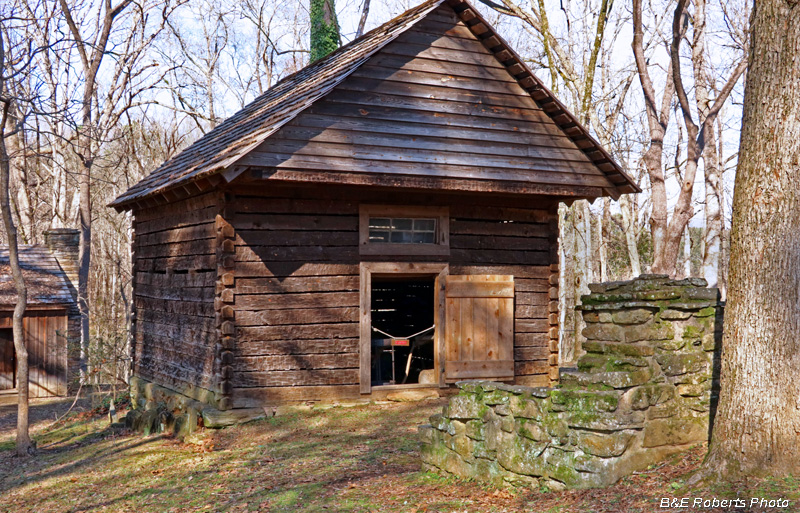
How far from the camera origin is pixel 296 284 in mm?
11273

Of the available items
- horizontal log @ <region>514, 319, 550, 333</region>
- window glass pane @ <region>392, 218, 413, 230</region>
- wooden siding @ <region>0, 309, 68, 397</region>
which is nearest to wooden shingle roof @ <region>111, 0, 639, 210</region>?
window glass pane @ <region>392, 218, 413, 230</region>

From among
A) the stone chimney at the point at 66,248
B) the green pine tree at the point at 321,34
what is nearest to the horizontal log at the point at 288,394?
the green pine tree at the point at 321,34

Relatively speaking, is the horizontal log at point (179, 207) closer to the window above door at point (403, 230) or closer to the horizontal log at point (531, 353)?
the window above door at point (403, 230)

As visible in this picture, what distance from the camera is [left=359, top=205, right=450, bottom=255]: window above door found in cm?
1163

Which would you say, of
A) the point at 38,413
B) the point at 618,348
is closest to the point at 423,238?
the point at 618,348

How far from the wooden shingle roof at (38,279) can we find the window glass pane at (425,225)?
12521 mm

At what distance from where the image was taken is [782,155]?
571cm

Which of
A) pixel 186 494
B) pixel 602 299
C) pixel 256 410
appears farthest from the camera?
pixel 256 410

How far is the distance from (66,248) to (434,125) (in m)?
15.5

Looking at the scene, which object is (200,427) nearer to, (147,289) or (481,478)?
(147,289)

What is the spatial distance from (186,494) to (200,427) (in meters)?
2.95

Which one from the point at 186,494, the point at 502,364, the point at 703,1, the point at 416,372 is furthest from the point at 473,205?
the point at 703,1

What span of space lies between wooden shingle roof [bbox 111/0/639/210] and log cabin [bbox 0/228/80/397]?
7609 millimetres

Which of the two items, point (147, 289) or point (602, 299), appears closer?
point (602, 299)
